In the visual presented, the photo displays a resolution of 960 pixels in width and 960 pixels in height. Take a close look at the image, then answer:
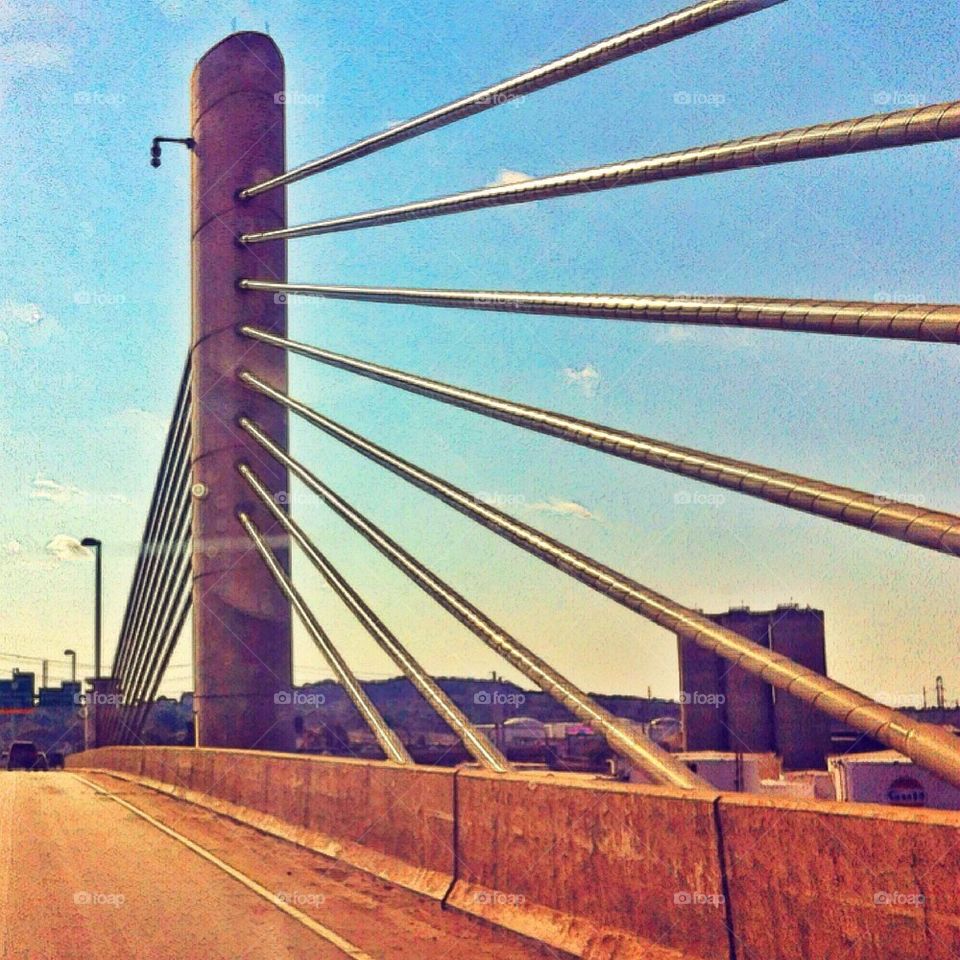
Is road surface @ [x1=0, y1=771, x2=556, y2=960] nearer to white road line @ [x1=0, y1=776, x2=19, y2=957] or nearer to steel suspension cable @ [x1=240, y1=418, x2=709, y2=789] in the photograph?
white road line @ [x1=0, y1=776, x2=19, y2=957]

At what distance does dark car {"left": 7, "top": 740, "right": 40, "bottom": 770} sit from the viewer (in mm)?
59875

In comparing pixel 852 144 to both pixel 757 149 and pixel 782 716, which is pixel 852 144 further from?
pixel 782 716

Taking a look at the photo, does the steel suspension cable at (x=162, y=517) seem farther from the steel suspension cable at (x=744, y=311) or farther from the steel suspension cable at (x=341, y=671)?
the steel suspension cable at (x=744, y=311)

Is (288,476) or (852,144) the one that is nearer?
(852,144)

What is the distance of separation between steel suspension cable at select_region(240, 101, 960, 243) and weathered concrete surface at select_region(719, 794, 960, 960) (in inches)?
116

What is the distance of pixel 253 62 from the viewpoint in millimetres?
17812

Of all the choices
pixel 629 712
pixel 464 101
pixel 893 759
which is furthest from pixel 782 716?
pixel 464 101

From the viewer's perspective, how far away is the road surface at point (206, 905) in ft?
25.9

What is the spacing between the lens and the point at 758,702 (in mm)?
73312

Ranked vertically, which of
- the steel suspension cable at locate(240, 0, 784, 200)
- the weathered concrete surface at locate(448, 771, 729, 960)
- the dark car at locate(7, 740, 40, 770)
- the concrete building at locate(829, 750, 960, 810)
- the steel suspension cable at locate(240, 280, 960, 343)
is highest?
the steel suspension cable at locate(240, 0, 784, 200)

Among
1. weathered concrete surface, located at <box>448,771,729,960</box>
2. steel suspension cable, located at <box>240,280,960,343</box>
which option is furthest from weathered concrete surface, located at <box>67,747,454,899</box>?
steel suspension cable, located at <box>240,280,960,343</box>

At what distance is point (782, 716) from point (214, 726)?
56.4 meters

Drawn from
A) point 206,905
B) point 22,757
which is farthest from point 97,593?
point 206,905

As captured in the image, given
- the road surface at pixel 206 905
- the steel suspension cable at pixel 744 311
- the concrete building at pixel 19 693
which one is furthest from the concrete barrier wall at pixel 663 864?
the concrete building at pixel 19 693
